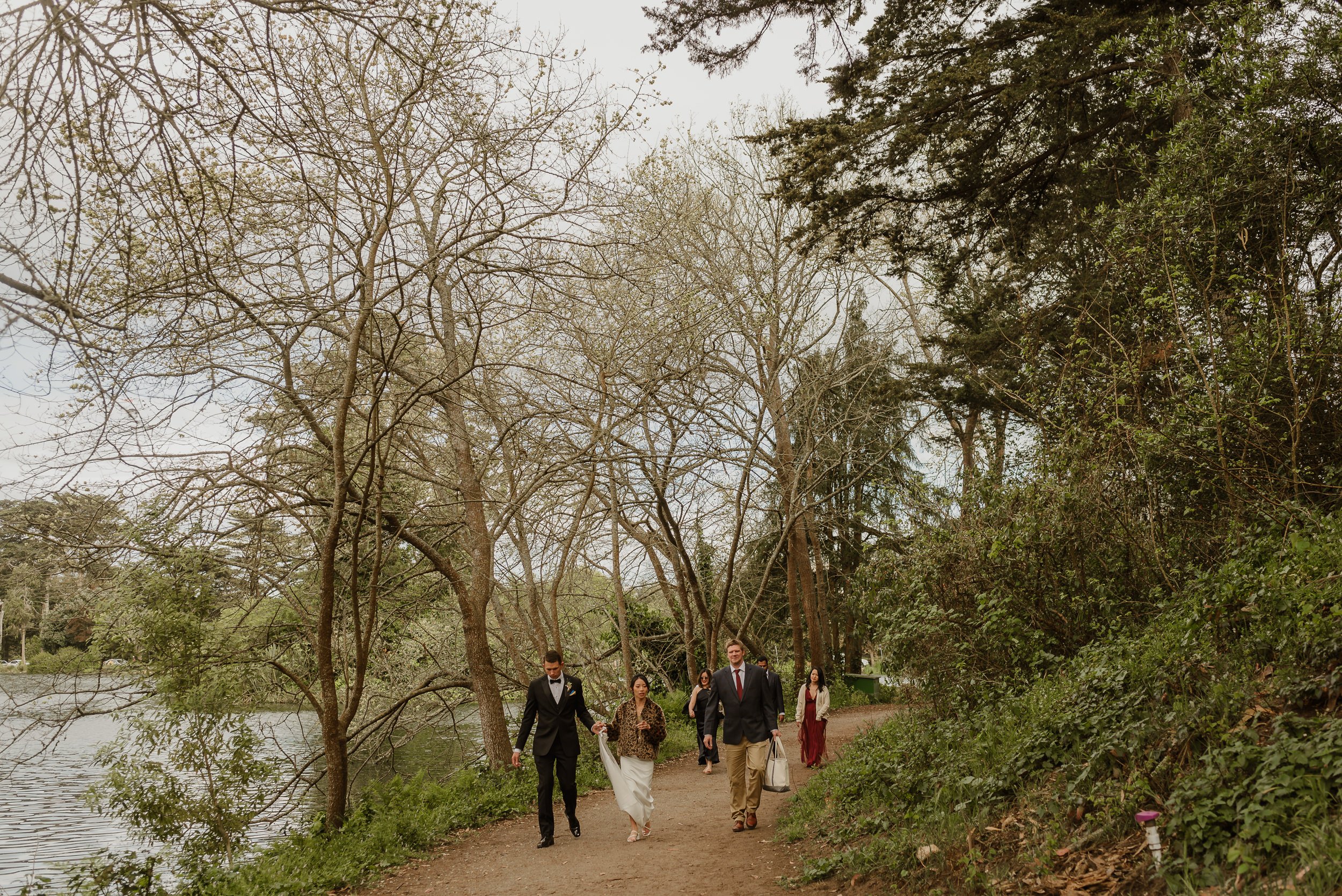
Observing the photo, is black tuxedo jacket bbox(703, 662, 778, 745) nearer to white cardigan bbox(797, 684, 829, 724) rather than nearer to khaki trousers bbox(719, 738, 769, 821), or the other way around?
khaki trousers bbox(719, 738, 769, 821)

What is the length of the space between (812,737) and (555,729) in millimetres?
5164

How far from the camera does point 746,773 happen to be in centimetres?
957

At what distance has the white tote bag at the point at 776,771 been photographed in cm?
972

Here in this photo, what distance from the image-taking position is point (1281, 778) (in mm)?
4113

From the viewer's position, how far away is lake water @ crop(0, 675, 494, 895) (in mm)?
9523

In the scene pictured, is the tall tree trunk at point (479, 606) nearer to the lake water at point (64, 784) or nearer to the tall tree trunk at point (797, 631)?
the lake water at point (64, 784)

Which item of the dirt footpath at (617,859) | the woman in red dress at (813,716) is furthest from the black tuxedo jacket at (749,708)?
the woman in red dress at (813,716)

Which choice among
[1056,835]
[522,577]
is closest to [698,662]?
[522,577]

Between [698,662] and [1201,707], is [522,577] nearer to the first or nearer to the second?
[698,662]

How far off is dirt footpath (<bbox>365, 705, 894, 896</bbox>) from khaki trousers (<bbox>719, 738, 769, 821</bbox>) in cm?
25

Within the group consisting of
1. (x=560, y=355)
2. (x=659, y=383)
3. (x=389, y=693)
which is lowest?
(x=389, y=693)

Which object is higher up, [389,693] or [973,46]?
[973,46]

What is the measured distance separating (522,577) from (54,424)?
1053cm

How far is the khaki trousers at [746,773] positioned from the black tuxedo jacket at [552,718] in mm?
1534
